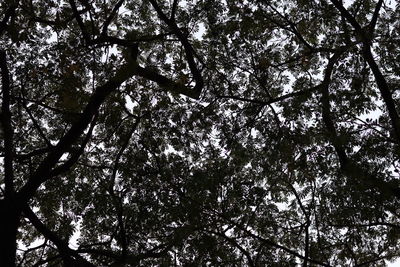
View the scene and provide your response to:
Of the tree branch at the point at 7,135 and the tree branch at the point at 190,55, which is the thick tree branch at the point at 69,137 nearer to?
the tree branch at the point at 7,135

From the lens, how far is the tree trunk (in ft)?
18.9

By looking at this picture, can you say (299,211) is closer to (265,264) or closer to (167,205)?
(265,264)

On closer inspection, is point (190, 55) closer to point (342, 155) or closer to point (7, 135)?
point (342, 155)

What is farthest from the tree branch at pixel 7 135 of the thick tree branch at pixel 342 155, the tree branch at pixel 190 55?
the thick tree branch at pixel 342 155

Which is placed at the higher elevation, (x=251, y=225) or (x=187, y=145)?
(x=187, y=145)

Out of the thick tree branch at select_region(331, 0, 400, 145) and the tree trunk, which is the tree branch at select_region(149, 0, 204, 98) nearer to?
the thick tree branch at select_region(331, 0, 400, 145)

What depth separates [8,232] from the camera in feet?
19.5

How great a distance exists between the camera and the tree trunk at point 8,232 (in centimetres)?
577

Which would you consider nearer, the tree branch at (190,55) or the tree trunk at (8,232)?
the tree trunk at (8,232)

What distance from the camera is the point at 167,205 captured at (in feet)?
20.4

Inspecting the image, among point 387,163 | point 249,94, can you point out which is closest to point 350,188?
point 387,163

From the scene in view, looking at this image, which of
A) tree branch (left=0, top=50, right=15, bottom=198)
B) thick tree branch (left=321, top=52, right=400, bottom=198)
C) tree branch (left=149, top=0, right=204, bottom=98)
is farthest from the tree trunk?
thick tree branch (left=321, top=52, right=400, bottom=198)

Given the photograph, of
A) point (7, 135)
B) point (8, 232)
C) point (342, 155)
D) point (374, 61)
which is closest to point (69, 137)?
point (7, 135)

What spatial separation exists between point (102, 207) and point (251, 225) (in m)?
2.11
